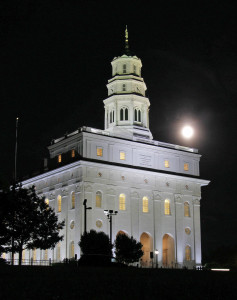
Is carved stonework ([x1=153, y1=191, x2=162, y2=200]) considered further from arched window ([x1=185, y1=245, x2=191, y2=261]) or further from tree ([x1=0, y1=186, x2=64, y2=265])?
tree ([x1=0, y1=186, x2=64, y2=265])

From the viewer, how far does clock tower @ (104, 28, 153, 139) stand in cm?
7462

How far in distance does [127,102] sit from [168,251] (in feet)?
74.4

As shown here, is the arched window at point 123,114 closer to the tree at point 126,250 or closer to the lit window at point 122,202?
the lit window at point 122,202

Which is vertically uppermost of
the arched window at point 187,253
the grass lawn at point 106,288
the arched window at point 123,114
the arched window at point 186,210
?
the arched window at point 123,114

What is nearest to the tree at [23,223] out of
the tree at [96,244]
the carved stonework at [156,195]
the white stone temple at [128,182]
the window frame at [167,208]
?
the tree at [96,244]

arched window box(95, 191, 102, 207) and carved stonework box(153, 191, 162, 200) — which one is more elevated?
carved stonework box(153, 191, 162, 200)

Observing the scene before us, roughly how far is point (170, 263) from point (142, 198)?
397 inches

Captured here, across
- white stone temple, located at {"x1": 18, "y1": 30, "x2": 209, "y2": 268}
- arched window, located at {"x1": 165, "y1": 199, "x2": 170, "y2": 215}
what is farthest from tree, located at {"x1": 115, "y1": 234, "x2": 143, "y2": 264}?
arched window, located at {"x1": 165, "y1": 199, "x2": 170, "y2": 215}

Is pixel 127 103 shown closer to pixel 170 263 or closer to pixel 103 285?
pixel 170 263

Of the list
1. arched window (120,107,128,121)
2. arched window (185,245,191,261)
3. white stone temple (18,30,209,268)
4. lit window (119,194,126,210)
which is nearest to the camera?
white stone temple (18,30,209,268)

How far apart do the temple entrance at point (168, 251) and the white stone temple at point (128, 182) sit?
14 cm

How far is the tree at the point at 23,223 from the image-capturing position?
149 feet

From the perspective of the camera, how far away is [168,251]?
73.1 m

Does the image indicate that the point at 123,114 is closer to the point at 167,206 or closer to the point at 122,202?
the point at 122,202
